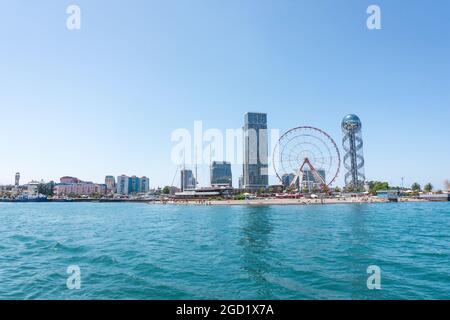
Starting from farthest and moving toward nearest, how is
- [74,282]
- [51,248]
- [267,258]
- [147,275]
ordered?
1. [51,248]
2. [267,258]
3. [147,275]
4. [74,282]

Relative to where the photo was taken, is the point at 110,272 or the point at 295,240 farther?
the point at 295,240

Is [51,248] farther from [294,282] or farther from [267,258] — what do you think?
[294,282]

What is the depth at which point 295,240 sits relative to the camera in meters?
33.3

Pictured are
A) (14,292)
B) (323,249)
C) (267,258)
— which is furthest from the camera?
(323,249)

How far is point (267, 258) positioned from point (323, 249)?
23.1 feet

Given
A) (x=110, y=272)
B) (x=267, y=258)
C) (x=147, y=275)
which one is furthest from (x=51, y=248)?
(x=267, y=258)
